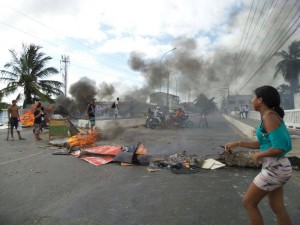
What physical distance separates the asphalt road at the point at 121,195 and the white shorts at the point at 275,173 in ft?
3.83

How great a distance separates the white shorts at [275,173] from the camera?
2602mm

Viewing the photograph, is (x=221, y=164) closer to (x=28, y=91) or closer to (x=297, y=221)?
(x=297, y=221)

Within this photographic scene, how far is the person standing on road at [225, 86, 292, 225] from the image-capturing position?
2.54 metres

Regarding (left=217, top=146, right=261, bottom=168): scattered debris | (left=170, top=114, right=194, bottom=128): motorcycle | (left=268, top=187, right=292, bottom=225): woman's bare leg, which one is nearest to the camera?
(left=268, top=187, right=292, bottom=225): woman's bare leg

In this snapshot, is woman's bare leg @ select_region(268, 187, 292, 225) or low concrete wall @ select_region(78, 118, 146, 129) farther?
low concrete wall @ select_region(78, 118, 146, 129)

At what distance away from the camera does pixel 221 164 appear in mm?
6930

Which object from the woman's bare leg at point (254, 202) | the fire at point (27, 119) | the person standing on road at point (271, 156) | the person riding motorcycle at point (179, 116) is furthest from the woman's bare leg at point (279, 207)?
the person riding motorcycle at point (179, 116)

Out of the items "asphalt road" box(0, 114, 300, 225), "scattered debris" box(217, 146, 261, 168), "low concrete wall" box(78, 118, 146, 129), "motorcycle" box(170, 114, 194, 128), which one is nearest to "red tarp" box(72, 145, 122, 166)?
"asphalt road" box(0, 114, 300, 225)

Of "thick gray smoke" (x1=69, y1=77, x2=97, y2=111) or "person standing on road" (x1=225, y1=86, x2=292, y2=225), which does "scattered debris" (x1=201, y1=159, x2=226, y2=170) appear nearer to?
"person standing on road" (x1=225, y1=86, x2=292, y2=225)

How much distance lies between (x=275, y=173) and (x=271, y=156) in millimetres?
187

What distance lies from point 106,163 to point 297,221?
4.76 m

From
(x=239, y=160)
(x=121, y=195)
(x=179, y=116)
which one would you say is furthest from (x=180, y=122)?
(x=121, y=195)

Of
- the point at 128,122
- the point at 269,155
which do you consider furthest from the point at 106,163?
the point at 128,122

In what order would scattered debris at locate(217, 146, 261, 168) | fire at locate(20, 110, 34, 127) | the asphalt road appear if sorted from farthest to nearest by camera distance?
fire at locate(20, 110, 34, 127) → scattered debris at locate(217, 146, 261, 168) → the asphalt road
